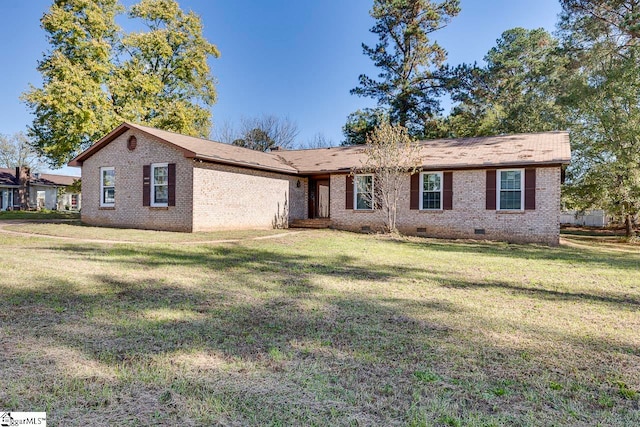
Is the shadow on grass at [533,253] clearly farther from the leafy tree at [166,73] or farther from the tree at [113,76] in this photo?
the leafy tree at [166,73]

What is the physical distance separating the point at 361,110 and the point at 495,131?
929cm

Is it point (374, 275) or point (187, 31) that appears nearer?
point (374, 275)

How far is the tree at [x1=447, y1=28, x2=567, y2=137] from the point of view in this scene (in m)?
25.8

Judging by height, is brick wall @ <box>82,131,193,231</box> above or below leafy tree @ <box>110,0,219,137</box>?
below

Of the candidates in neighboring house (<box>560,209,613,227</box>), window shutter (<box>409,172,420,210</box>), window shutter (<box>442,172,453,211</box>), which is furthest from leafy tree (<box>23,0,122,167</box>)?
neighboring house (<box>560,209,613,227</box>)

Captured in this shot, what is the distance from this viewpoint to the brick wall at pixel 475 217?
13398mm

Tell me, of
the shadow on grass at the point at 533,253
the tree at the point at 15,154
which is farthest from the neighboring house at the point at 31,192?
the shadow on grass at the point at 533,253

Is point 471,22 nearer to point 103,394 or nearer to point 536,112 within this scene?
point 536,112

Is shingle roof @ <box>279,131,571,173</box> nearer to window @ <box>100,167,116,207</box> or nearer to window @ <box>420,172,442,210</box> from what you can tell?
window @ <box>420,172,442,210</box>

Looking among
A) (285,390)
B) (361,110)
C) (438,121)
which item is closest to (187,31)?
(361,110)

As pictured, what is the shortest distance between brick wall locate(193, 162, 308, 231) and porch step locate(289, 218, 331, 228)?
1.13ft

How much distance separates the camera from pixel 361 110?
28.7 meters

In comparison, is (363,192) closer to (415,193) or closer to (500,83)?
(415,193)

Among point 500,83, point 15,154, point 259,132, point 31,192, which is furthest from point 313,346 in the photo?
point 15,154
